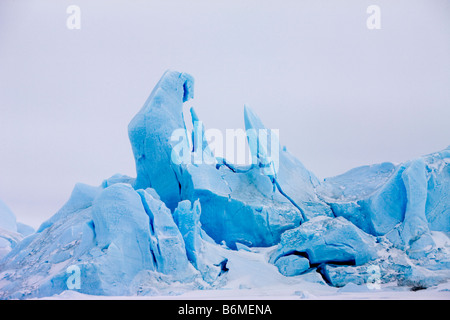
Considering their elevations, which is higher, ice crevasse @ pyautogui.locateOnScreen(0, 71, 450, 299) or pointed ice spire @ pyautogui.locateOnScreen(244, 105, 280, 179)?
pointed ice spire @ pyautogui.locateOnScreen(244, 105, 280, 179)

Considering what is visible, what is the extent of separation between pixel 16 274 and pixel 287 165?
14.5 ft

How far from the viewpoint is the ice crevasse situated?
17.8 ft

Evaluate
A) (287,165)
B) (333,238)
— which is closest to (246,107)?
(287,165)

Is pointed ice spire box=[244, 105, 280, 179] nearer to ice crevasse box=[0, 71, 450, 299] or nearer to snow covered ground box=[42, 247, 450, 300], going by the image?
ice crevasse box=[0, 71, 450, 299]

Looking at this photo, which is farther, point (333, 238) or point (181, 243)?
point (333, 238)

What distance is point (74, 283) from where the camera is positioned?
16.5ft

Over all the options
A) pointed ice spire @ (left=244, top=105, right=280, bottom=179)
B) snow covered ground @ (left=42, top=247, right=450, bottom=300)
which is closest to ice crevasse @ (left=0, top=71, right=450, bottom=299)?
→ pointed ice spire @ (left=244, top=105, right=280, bottom=179)

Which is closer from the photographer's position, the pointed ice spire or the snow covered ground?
the snow covered ground

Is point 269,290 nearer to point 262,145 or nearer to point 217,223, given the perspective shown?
point 217,223

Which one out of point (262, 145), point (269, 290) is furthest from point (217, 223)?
point (269, 290)

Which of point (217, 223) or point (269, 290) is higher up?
point (217, 223)

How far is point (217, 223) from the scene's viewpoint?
7383 mm
